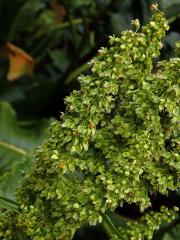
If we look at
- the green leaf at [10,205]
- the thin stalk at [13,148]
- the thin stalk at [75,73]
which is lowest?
the green leaf at [10,205]

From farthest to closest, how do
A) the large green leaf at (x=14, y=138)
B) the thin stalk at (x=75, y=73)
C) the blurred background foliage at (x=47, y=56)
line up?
the thin stalk at (x=75, y=73) < the blurred background foliage at (x=47, y=56) < the large green leaf at (x=14, y=138)

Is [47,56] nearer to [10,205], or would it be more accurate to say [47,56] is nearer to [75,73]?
[75,73]

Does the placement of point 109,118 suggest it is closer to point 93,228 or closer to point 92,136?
point 92,136

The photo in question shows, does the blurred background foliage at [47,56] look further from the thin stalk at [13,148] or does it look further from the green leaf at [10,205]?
the green leaf at [10,205]

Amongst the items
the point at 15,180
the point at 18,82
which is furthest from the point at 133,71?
the point at 18,82

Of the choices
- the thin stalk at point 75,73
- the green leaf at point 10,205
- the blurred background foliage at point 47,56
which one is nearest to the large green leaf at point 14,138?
the blurred background foliage at point 47,56

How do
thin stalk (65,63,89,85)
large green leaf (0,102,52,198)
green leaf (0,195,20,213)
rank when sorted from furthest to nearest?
thin stalk (65,63,89,85) < large green leaf (0,102,52,198) < green leaf (0,195,20,213)

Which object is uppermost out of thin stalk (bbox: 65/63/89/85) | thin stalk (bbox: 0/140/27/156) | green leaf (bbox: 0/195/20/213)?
thin stalk (bbox: 65/63/89/85)

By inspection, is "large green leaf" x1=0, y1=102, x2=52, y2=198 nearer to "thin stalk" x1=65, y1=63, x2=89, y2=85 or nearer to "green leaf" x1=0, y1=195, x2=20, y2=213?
"thin stalk" x1=65, y1=63, x2=89, y2=85

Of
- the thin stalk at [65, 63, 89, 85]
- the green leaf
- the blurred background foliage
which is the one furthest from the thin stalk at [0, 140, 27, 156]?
A: the green leaf
